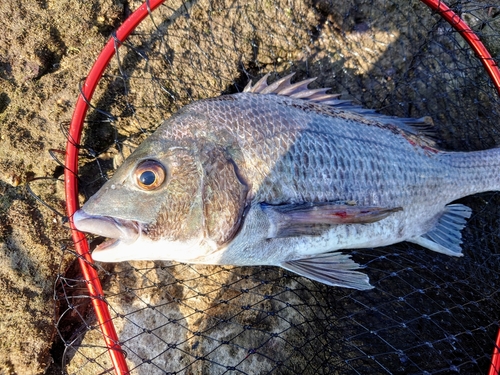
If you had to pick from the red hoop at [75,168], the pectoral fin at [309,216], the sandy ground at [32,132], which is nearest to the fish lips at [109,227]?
the red hoop at [75,168]

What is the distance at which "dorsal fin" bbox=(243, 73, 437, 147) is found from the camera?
239 cm

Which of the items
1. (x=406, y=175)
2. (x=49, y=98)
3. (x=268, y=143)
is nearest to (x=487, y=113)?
(x=406, y=175)

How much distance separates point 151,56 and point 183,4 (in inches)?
16.7

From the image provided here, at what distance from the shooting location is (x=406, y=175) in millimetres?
2430

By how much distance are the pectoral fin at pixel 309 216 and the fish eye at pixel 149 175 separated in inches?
22.4

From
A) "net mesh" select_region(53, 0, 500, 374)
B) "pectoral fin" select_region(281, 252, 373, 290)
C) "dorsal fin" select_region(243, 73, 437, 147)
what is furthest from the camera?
"net mesh" select_region(53, 0, 500, 374)

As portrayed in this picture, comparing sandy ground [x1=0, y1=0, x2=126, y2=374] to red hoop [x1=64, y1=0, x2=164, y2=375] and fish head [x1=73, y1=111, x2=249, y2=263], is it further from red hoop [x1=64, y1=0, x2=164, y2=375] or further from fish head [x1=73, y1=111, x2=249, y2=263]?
fish head [x1=73, y1=111, x2=249, y2=263]

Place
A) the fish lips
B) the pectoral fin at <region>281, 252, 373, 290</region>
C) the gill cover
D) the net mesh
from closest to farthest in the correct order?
the fish lips < the gill cover < the pectoral fin at <region>281, 252, 373, 290</region> < the net mesh

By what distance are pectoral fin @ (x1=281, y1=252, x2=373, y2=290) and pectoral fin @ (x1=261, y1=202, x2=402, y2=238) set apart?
218 mm

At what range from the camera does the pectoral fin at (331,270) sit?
2.27m

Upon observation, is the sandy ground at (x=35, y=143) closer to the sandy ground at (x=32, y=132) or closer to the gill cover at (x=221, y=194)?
the sandy ground at (x=32, y=132)

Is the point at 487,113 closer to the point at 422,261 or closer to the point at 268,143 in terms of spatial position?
the point at 422,261

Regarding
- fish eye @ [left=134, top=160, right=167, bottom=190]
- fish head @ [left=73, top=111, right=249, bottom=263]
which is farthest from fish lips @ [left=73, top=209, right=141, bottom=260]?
fish eye @ [left=134, top=160, right=167, bottom=190]

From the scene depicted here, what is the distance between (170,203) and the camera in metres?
1.90
